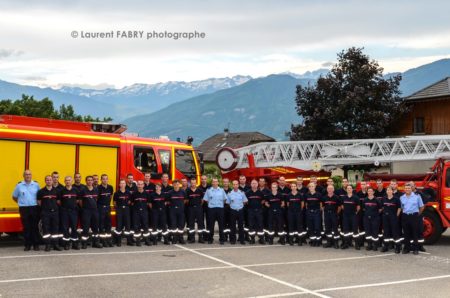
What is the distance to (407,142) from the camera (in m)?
16.3

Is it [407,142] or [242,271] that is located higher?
[407,142]

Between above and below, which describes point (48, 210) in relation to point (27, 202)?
below

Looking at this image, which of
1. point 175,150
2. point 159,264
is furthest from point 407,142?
point 159,264

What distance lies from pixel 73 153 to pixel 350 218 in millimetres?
6579

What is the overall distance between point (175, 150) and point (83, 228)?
3.83m

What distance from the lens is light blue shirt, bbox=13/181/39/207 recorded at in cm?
1114

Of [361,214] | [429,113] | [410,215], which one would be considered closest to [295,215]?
[361,214]

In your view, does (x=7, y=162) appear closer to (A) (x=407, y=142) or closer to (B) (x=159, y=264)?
(B) (x=159, y=264)

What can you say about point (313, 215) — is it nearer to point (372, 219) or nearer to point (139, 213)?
point (372, 219)

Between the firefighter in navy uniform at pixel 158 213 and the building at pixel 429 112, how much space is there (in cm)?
2359

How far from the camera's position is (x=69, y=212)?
37.8 feet

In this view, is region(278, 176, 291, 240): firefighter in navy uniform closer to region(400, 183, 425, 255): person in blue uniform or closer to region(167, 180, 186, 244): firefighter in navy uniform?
region(167, 180, 186, 244): firefighter in navy uniform

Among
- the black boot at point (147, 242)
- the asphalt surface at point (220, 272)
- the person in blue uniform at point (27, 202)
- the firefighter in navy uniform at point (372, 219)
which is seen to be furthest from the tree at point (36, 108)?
the firefighter in navy uniform at point (372, 219)

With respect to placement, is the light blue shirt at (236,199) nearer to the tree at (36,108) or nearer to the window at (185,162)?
the window at (185,162)
